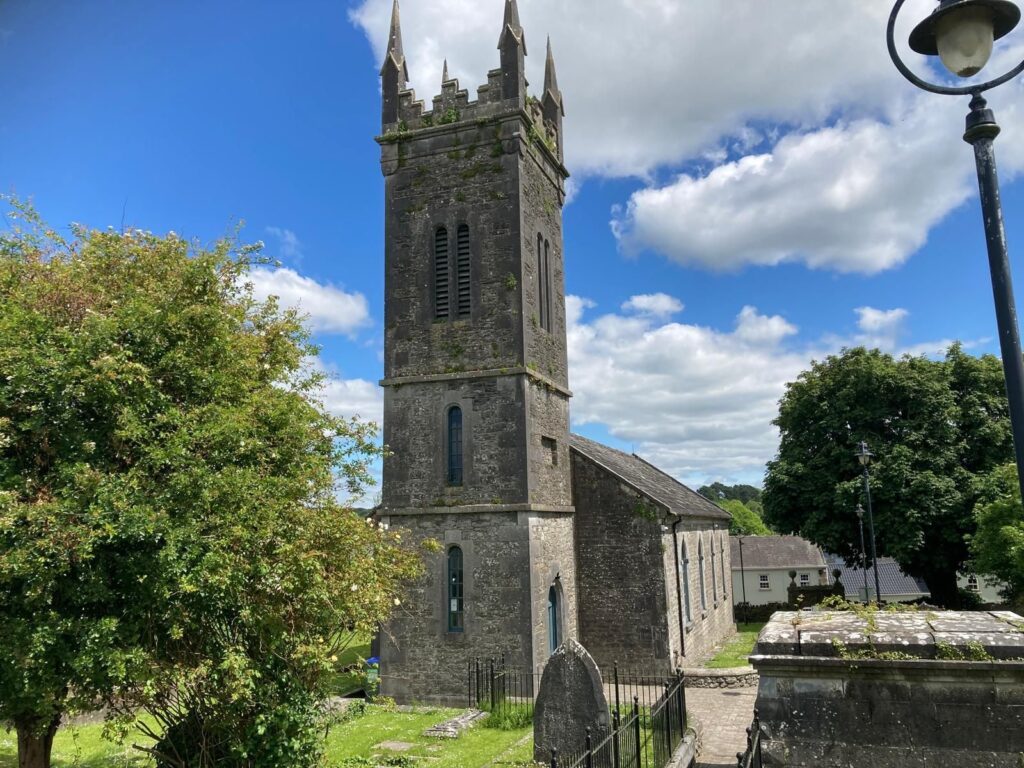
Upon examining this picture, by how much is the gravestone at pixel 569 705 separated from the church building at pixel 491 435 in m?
5.52

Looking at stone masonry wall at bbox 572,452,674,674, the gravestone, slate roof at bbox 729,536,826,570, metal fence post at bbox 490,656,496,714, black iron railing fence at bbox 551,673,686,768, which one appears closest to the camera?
black iron railing fence at bbox 551,673,686,768

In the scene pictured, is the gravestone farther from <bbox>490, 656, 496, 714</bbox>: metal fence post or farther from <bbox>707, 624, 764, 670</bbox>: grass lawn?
<bbox>707, 624, 764, 670</bbox>: grass lawn

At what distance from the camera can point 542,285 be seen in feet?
71.7

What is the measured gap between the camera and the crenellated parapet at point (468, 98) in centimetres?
2041

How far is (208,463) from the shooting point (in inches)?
342

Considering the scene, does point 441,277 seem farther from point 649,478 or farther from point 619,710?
point 649,478

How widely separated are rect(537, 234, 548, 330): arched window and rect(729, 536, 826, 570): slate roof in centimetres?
4379

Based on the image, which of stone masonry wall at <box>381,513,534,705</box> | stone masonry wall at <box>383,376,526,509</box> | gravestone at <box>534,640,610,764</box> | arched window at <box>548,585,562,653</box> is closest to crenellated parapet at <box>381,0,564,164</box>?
stone masonry wall at <box>383,376,526,509</box>

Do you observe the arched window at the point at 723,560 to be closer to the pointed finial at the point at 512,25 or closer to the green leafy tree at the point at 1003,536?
the green leafy tree at the point at 1003,536

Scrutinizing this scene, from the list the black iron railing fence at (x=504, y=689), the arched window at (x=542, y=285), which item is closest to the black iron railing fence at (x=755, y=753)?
the black iron railing fence at (x=504, y=689)

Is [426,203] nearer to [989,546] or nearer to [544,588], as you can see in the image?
[544,588]

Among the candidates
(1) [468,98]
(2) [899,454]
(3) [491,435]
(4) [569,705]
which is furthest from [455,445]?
(2) [899,454]

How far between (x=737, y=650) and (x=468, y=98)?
2268cm

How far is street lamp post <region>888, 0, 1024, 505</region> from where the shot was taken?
4.07 meters
